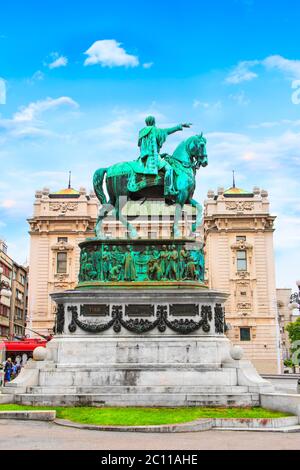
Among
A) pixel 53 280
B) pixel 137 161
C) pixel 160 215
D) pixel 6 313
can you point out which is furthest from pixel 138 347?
pixel 6 313

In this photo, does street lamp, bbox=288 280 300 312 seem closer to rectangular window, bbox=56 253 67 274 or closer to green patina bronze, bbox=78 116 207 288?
green patina bronze, bbox=78 116 207 288

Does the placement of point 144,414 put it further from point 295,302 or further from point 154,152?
point 295,302

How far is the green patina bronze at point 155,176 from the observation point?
69.4ft

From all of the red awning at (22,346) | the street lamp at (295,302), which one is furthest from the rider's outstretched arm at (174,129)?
the red awning at (22,346)

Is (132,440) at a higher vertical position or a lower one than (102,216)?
lower

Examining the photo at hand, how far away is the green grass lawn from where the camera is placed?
1345 cm

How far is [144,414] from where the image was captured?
14.3 meters

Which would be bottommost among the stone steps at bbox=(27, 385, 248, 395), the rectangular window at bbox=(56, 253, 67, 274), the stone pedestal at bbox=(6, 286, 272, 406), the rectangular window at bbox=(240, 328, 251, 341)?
the stone steps at bbox=(27, 385, 248, 395)

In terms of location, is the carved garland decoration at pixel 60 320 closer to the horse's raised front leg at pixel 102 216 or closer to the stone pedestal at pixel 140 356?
the stone pedestal at pixel 140 356

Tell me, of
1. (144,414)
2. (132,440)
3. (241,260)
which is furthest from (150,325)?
(241,260)

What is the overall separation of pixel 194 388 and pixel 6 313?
190ft

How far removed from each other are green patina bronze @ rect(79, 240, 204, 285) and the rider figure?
2213mm

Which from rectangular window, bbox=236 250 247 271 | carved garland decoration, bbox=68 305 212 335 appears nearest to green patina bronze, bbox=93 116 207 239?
carved garland decoration, bbox=68 305 212 335

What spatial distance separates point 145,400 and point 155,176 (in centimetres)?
861
